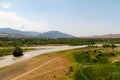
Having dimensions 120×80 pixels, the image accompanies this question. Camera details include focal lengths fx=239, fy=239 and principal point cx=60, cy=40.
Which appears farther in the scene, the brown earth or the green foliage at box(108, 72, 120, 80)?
the brown earth

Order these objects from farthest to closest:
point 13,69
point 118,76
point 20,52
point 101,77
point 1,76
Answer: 1. point 20,52
2. point 13,69
3. point 1,76
4. point 101,77
5. point 118,76

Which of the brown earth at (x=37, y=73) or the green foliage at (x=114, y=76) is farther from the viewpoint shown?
the brown earth at (x=37, y=73)

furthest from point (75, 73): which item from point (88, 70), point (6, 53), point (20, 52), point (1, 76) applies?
point (6, 53)

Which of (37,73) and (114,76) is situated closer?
(114,76)

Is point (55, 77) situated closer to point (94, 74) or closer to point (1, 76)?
point (94, 74)

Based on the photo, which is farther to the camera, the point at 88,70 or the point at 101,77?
the point at 88,70

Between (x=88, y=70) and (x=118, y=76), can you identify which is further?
(x=88, y=70)

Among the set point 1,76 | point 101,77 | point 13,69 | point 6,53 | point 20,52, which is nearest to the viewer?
point 101,77

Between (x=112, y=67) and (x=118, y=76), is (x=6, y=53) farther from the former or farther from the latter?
(x=118, y=76)

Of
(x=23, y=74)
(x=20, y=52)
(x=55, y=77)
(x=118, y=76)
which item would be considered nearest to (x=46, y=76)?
(x=55, y=77)
